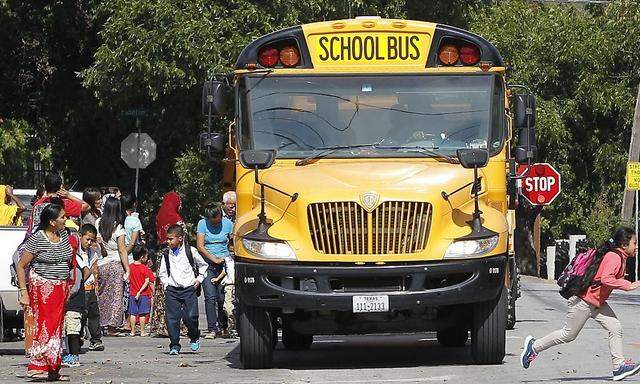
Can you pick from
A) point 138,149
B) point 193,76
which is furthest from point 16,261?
point 138,149

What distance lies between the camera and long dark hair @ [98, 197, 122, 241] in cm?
2020

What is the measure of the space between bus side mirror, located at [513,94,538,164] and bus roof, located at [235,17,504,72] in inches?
15.4

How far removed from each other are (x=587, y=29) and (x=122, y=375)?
32955mm

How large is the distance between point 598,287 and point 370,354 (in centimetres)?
383

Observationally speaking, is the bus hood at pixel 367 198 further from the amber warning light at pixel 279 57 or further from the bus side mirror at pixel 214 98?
the amber warning light at pixel 279 57

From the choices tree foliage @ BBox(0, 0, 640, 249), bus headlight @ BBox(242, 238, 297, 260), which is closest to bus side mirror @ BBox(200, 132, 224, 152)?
bus headlight @ BBox(242, 238, 297, 260)

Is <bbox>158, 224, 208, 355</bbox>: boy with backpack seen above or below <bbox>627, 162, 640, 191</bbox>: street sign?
above

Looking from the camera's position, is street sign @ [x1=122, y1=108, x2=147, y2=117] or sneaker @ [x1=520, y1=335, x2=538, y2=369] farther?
street sign @ [x1=122, y1=108, x2=147, y2=117]

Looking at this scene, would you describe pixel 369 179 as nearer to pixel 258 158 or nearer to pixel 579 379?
pixel 258 158

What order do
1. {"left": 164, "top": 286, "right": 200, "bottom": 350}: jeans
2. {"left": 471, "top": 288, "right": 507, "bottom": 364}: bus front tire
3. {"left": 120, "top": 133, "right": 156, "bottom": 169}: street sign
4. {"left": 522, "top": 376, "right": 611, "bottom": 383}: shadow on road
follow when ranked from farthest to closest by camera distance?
{"left": 120, "top": 133, "right": 156, "bottom": 169}: street sign < {"left": 164, "top": 286, "right": 200, "bottom": 350}: jeans < {"left": 471, "top": 288, "right": 507, "bottom": 364}: bus front tire < {"left": 522, "top": 376, "right": 611, "bottom": 383}: shadow on road

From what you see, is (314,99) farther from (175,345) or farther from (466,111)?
(175,345)

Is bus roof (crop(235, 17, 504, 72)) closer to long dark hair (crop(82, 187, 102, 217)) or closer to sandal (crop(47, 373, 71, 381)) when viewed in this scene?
sandal (crop(47, 373, 71, 381))

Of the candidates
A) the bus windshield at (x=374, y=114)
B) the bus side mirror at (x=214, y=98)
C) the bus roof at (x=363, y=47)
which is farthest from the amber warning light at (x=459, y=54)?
the bus side mirror at (x=214, y=98)

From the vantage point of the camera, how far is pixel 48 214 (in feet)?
47.1
